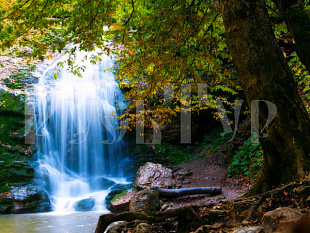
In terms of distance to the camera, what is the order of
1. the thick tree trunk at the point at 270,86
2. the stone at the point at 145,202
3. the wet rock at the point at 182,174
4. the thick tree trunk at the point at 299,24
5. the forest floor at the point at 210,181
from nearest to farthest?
the thick tree trunk at the point at 299,24
the thick tree trunk at the point at 270,86
the stone at the point at 145,202
the forest floor at the point at 210,181
the wet rock at the point at 182,174

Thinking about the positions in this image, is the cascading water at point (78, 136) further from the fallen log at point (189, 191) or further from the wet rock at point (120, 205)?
the fallen log at point (189, 191)

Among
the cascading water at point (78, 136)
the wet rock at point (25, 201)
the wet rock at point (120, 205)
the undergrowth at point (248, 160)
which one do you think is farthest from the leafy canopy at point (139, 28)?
the wet rock at point (25, 201)

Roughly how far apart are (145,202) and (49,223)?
2.88 meters

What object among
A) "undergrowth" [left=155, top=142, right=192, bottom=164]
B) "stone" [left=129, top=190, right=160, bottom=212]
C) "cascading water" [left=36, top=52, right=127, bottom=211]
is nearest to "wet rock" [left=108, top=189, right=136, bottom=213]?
"stone" [left=129, top=190, right=160, bottom=212]

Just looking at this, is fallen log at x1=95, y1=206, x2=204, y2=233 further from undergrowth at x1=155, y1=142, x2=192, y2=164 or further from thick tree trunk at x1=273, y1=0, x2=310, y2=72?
undergrowth at x1=155, y1=142, x2=192, y2=164

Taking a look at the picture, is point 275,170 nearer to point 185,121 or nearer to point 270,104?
point 270,104

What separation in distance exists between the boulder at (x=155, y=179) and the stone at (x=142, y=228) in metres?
6.90

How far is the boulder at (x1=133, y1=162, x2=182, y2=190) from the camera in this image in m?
9.27

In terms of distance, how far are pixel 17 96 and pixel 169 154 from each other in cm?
857

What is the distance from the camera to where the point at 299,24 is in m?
2.69

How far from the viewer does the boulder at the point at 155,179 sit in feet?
30.4

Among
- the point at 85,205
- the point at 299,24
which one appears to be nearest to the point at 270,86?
the point at 299,24

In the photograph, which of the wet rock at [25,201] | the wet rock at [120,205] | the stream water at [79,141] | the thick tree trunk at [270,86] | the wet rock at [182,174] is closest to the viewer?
the thick tree trunk at [270,86]

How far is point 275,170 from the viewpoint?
2938 millimetres
